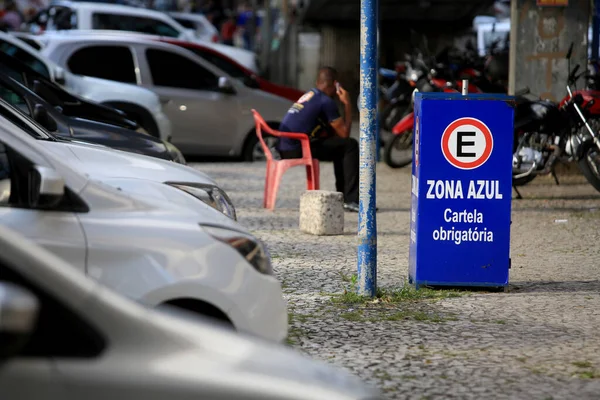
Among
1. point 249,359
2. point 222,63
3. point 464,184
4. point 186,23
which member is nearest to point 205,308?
point 249,359

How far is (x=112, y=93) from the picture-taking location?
15.2 meters

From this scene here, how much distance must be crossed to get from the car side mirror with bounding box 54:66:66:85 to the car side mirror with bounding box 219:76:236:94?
2.15 meters

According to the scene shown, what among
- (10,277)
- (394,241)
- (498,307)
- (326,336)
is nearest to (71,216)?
(10,277)

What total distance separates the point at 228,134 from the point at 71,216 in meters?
11.6

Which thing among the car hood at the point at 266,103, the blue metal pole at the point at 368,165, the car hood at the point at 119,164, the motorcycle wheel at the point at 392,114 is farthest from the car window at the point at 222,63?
the car hood at the point at 119,164

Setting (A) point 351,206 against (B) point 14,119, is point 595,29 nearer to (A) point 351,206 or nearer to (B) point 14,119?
(A) point 351,206

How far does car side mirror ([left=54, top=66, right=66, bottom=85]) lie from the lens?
14.8m

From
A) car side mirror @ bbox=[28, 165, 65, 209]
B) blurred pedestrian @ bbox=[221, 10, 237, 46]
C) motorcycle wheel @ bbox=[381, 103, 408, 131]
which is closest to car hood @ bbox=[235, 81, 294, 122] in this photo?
motorcycle wheel @ bbox=[381, 103, 408, 131]

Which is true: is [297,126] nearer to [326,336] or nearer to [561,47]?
[561,47]

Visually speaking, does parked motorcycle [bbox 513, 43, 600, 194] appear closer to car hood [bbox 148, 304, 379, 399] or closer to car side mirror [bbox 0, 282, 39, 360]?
car hood [bbox 148, 304, 379, 399]

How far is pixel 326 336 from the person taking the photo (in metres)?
6.66

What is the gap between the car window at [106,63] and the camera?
16219mm

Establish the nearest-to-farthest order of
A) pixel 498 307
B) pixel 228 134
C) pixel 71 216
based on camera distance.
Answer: pixel 71 216
pixel 498 307
pixel 228 134

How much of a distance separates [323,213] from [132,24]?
13.7m
